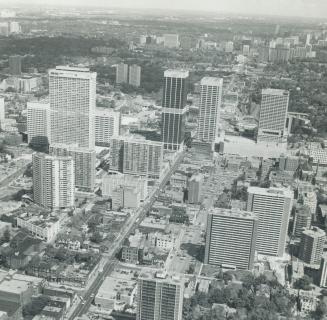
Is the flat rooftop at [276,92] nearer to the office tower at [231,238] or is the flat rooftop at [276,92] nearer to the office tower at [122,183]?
the office tower at [122,183]

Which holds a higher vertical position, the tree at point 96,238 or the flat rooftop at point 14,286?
the flat rooftop at point 14,286

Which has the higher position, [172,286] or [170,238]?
[172,286]

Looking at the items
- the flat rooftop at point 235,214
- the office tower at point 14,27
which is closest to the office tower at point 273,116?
the flat rooftop at point 235,214

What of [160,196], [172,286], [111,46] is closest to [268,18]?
[160,196]

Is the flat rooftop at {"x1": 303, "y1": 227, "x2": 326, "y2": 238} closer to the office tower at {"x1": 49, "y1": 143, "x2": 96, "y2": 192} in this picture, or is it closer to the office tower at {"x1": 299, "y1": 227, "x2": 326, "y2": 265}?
the office tower at {"x1": 299, "y1": 227, "x2": 326, "y2": 265}

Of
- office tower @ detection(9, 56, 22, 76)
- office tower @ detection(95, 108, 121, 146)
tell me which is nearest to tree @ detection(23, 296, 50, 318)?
office tower @ detection(95, 108, 121, 146)

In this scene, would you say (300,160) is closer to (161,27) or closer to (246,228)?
(246,228)
